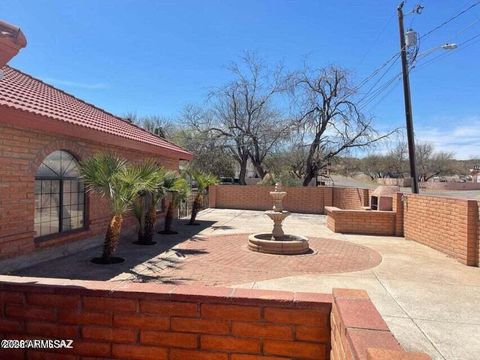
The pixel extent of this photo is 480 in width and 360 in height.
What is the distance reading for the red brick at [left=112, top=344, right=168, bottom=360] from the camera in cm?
279

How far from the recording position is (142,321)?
2.80m

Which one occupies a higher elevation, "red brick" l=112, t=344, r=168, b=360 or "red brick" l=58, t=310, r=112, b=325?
"red brick" l=58, t=310, r=112, b=325

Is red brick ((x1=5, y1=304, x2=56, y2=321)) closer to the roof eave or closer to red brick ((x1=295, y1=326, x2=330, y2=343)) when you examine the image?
red brick ((x1=295, y1=326, x2=330, y2=343))

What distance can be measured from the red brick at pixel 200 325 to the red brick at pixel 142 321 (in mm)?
72

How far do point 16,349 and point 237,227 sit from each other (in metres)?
12.3

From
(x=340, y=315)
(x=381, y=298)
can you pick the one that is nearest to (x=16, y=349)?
(x=340, y=315)

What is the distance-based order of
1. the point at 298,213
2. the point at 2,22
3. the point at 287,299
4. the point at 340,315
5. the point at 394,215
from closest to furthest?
the point at 340,315 → the point at 287,299 → the point at 2,22 → the point at 394,215 → the point at 298,213

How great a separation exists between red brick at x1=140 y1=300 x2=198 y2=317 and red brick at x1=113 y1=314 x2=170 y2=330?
5 cm

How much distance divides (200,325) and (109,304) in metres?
0.69

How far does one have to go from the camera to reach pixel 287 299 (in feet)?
8.88

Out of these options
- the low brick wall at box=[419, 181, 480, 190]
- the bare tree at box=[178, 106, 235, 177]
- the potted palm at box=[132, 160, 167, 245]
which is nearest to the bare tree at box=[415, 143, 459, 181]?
the low brick wall at box=[419, 181, 480, 190]

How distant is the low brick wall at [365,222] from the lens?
13750 mm

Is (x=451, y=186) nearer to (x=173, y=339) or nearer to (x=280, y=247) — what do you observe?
(x=280, y=247)

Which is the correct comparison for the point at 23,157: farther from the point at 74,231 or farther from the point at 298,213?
the point at 298,213
